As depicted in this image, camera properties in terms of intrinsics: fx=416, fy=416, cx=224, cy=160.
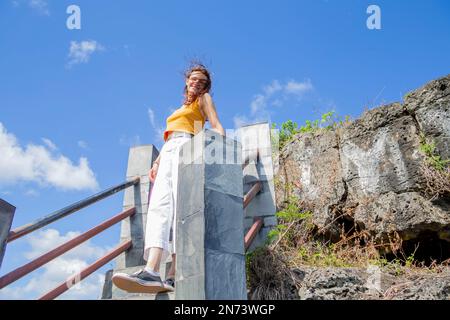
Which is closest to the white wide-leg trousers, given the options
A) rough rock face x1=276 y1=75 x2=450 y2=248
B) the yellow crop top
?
the yellow crop top

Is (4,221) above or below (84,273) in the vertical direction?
above

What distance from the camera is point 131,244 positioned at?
4871 mm

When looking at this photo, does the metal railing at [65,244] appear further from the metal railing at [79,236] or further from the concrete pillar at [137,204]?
the concrete pillar at [137,204]

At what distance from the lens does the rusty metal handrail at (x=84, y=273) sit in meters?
3.41

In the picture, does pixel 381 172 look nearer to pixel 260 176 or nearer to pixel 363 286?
pixel 260 176

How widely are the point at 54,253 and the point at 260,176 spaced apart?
7.69ft

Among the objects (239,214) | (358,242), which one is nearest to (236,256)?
(239,214)

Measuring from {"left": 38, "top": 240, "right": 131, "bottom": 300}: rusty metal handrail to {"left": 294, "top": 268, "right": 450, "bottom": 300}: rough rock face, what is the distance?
6.23 feet

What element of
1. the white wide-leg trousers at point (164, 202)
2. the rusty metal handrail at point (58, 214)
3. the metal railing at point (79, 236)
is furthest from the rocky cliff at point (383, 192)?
the rusty metal handrail at point (58, 214)

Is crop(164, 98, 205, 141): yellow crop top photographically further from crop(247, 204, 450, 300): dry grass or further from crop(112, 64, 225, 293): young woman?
crop(247, 204, 450, 300): dry grass

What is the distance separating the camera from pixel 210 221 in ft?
9.56

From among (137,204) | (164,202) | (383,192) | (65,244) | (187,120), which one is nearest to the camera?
(164,202)

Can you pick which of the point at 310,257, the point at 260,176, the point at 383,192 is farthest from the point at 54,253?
the point at 383,192
